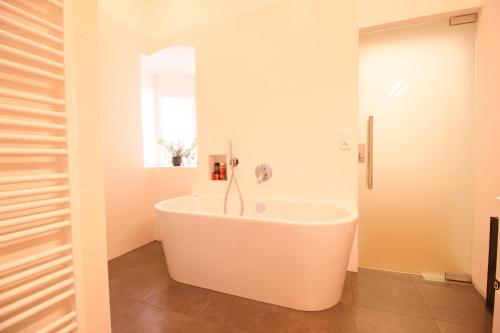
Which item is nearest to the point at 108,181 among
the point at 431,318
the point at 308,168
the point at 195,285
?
the point at 195,285

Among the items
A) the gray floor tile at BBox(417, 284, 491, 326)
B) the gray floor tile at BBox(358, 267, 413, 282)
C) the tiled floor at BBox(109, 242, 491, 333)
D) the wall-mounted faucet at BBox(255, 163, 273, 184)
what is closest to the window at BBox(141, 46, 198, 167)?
the wall-mounted faucet at BBox(255, 163, 273, 184)

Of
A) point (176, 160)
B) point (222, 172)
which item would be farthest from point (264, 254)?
point (176, 160)

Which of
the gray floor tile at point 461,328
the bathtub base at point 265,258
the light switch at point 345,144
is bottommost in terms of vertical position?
the gray floor tile at point 461,328

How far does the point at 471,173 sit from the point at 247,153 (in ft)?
6.39

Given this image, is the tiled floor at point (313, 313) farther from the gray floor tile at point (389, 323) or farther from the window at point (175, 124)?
the window at point (175, 124)

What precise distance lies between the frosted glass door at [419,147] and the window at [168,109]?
7.14 feet

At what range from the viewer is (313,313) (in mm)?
1475

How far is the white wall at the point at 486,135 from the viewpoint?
150cm

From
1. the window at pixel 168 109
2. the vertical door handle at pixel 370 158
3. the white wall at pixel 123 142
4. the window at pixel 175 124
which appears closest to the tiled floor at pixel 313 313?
the white wall at pixel 123 142

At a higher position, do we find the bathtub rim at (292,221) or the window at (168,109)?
the window at (168,109)

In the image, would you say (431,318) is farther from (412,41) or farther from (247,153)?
(412,41)

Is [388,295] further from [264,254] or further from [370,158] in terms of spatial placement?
[370,158]

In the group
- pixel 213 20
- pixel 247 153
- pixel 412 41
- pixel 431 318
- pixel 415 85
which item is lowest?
pixel 431 318

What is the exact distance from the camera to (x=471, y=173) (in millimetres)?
1823
